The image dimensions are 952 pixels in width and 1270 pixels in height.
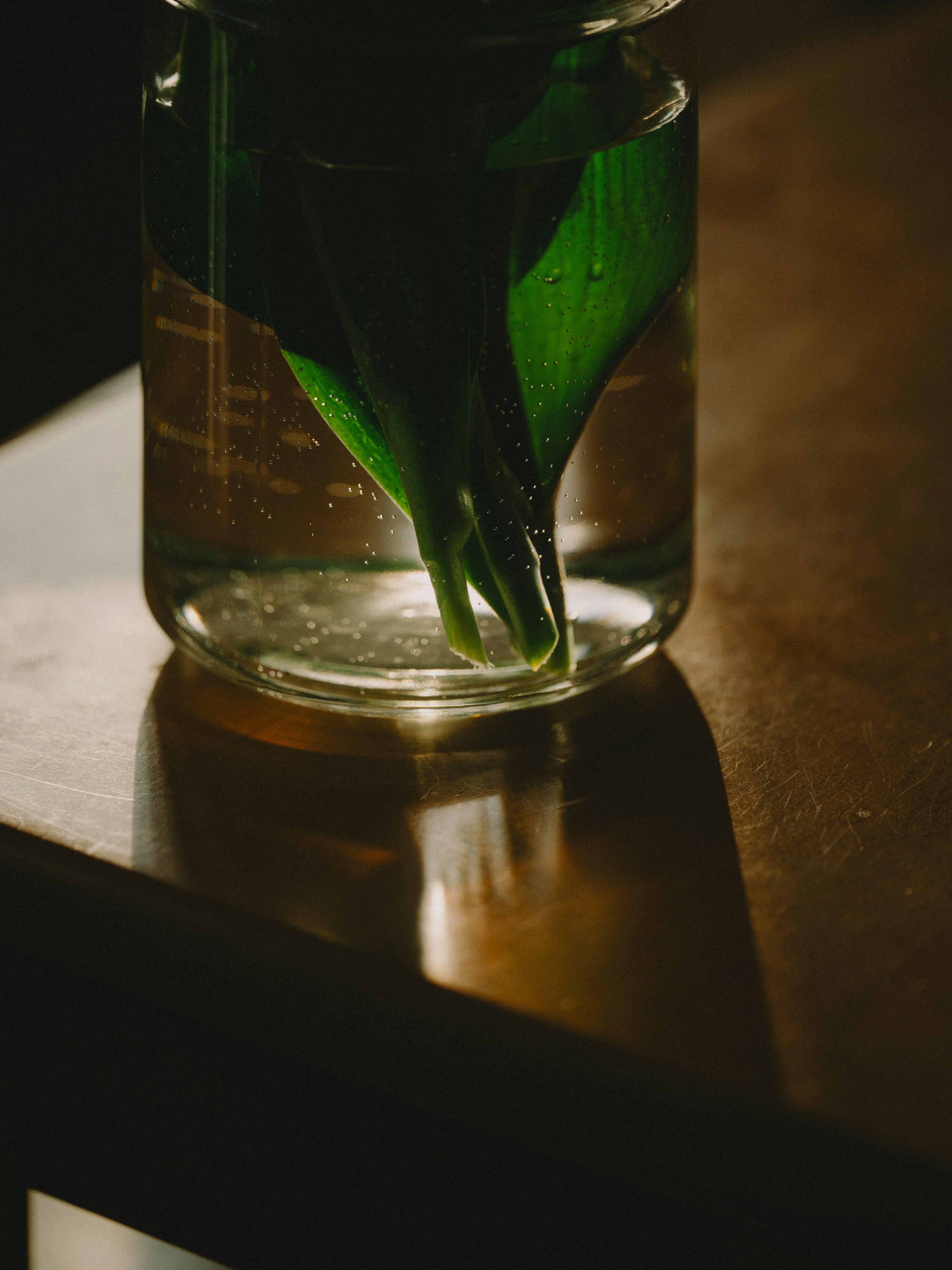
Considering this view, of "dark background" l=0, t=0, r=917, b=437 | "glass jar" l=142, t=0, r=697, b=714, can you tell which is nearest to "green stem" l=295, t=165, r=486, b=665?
"glass jar" l=142, t=0, r=697, b=714

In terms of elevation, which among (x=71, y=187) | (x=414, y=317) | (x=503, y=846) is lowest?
(x=71, y=187)

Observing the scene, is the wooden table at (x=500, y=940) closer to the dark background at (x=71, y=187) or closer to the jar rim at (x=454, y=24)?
the jar rim at (x=454, y=24)

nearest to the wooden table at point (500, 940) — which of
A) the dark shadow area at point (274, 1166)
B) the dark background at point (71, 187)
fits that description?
the dark shadow area at point (274, 1166)

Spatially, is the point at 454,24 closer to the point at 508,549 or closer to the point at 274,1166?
the point at 508,549

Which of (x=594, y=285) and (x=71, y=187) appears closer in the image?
(x=594, y=285)

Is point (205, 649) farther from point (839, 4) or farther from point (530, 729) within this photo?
point (839, 4)

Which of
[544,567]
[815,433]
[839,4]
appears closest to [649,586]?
[544,567]

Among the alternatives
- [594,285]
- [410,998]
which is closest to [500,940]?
[410,998]
